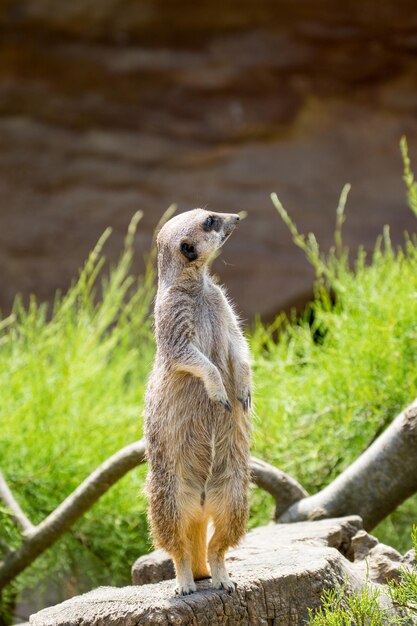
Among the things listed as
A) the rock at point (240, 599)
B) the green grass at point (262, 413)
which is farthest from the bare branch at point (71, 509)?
the rock at point (240, 599)

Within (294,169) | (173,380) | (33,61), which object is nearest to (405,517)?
(173,380)

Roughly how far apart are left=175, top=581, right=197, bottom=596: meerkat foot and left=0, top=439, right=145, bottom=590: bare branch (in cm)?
103

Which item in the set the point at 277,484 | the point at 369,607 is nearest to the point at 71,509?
the point at 277,484

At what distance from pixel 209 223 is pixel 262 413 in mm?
2003

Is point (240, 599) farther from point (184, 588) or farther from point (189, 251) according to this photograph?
point (189, 251)

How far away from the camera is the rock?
93.7 inches

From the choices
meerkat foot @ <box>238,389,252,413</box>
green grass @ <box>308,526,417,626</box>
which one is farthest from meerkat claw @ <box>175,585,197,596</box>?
meerkat foot @ <box>238,389,252,413</box>

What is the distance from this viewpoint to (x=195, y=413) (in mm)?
2549

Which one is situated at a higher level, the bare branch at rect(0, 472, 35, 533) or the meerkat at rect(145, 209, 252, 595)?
the meerkat at rect(145, 209, 252, 595)

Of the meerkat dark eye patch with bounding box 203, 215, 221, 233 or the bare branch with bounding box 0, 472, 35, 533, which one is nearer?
the meerkat dark eye patch with bounding box 203, 215, 221, 233

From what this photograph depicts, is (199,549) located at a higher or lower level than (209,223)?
lower

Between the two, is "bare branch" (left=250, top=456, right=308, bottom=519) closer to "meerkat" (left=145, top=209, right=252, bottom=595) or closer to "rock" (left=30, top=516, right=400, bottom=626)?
"rock" (left=30, top=516, right=400, bottom=626)

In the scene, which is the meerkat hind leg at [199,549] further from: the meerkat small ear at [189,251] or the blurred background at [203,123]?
the blurred background at [203,123]

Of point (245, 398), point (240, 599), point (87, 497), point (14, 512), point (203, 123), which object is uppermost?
point (203, 123)
